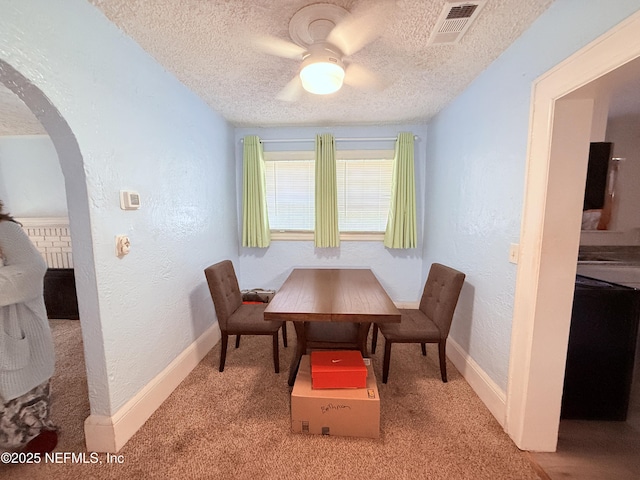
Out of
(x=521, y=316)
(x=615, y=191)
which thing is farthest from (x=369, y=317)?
(x=615, y=191)

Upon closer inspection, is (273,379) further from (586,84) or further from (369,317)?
(586,84)

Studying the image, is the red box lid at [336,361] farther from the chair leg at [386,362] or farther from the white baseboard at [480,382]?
the white baseboard at [480,382]

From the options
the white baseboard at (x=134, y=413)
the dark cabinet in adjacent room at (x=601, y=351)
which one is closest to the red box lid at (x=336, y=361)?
the white baseboard at (x=134, y=413)

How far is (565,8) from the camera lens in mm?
1151

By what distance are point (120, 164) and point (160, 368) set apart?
136cm

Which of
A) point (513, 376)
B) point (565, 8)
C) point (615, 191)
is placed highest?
point (565, 8)

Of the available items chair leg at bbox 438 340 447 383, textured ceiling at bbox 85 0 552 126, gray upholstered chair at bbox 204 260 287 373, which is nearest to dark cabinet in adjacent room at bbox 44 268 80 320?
gray upholstered chair at bbox 204 260 287 373

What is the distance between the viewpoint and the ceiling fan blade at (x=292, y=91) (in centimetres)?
197

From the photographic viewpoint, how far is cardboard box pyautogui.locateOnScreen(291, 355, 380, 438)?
1452 millimetres

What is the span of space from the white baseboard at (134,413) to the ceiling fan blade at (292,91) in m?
2.27

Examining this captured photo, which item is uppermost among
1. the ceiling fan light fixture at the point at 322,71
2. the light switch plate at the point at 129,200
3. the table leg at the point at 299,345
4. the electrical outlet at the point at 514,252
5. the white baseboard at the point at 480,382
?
the ceiling fan light fixture at the point at 322,71

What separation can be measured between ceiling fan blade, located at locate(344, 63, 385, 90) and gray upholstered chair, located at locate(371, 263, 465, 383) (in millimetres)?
1585

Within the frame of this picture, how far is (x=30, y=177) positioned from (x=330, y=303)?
4111 mm

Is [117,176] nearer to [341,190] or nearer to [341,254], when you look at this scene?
[341,190]
